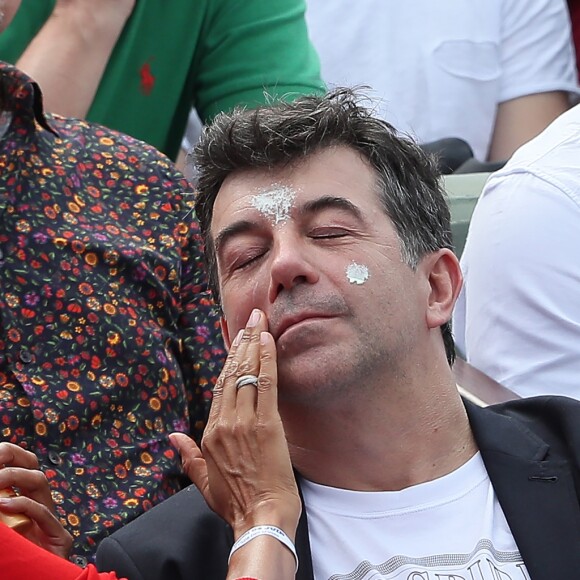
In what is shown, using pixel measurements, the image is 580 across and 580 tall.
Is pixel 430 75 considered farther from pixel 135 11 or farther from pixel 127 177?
pixel 127 177

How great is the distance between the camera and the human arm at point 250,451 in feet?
6.12

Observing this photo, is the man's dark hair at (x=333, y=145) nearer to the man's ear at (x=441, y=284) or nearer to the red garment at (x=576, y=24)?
the man's ear at (x=441, y=284)

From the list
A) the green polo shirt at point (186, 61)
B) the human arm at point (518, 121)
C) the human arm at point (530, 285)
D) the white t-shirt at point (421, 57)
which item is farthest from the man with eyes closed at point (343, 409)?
the human arm at point (518, 121)

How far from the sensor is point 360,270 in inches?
80.1

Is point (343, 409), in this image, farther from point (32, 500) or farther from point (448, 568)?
point (32, 500)

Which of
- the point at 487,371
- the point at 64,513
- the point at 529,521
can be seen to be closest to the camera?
the point at 529,521

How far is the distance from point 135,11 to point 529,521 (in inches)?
72.8

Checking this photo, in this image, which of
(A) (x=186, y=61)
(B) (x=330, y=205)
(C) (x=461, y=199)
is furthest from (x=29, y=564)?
(A) (x=186, y=61)

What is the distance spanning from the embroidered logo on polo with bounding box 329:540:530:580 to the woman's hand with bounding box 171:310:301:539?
16cm

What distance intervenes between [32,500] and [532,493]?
778 millimetres

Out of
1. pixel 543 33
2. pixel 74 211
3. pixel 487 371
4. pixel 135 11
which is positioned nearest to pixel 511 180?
pixel 487 371

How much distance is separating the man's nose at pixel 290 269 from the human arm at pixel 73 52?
47.5 inches

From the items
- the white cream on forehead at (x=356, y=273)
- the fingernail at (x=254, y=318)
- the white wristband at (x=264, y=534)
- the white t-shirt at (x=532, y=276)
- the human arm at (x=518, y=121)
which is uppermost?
the white cream on forehead at (x=356, y=273)

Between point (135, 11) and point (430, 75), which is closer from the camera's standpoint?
point (135, 11)
